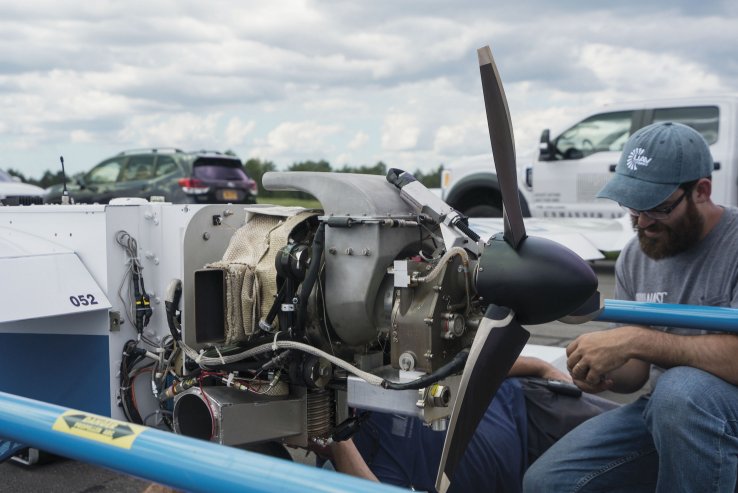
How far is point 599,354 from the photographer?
7.78 ft

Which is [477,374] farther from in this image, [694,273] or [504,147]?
[694,273]

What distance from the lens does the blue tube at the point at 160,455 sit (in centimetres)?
118

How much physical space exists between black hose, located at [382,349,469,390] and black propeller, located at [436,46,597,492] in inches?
3.8

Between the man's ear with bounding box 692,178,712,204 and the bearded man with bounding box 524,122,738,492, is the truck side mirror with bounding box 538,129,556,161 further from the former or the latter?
the man's ear with bounding box 692,178,712,204

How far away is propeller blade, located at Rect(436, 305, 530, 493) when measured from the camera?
2.02m

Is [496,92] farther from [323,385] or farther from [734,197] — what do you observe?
[734,197]

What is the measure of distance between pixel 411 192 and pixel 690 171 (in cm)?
93

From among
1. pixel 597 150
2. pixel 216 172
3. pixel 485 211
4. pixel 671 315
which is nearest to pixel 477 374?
pixel 671 315

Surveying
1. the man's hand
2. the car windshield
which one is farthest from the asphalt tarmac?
the car windshield

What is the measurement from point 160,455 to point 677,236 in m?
1.92

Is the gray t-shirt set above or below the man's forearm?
above

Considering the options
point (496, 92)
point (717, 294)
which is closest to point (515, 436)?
point (717, 294)

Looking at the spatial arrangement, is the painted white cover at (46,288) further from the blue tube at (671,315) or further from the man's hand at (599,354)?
the blue tube at (671,315)

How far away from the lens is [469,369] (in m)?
2.03
